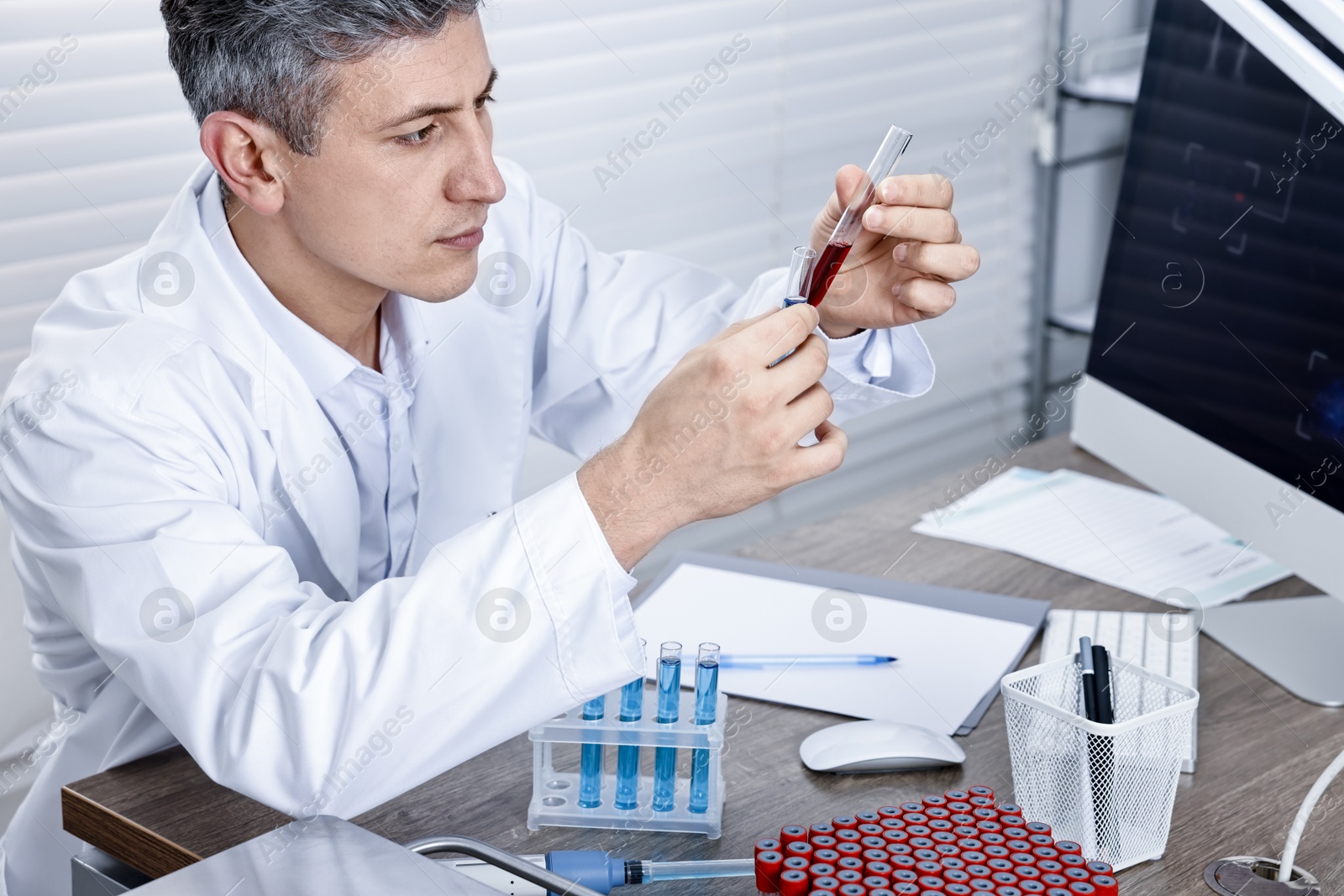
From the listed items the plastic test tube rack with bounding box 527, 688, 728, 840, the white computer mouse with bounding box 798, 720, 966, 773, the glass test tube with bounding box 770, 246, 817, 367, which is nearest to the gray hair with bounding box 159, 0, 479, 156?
the glass test tube with bounding box 770, 246, 817, 367

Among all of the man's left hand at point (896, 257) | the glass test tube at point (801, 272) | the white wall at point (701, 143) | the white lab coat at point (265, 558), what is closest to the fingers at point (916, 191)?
the man's left hand at point (896, 257)

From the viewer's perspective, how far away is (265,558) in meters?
1.04

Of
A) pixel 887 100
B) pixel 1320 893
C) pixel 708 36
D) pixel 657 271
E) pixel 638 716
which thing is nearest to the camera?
pixel 1320 893

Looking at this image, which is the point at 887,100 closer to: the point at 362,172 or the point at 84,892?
the point at 362,172

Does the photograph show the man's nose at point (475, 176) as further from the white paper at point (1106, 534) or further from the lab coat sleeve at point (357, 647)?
the white paper at point (1106, 534)

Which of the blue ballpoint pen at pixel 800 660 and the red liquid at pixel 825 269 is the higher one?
the red liquid at pixel 825 269

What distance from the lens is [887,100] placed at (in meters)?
2.74

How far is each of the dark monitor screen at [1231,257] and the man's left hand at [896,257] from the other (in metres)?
0.25

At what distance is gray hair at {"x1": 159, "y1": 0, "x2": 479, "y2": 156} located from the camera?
1.16 m

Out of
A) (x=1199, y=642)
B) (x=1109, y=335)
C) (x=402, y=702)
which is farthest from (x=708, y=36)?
(x=402, y=702)

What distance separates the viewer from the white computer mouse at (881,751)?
3.43 feet

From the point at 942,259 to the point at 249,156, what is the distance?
2.20ft

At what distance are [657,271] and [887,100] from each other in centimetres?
128

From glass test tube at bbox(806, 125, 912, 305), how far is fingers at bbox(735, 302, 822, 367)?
14 centimetres
